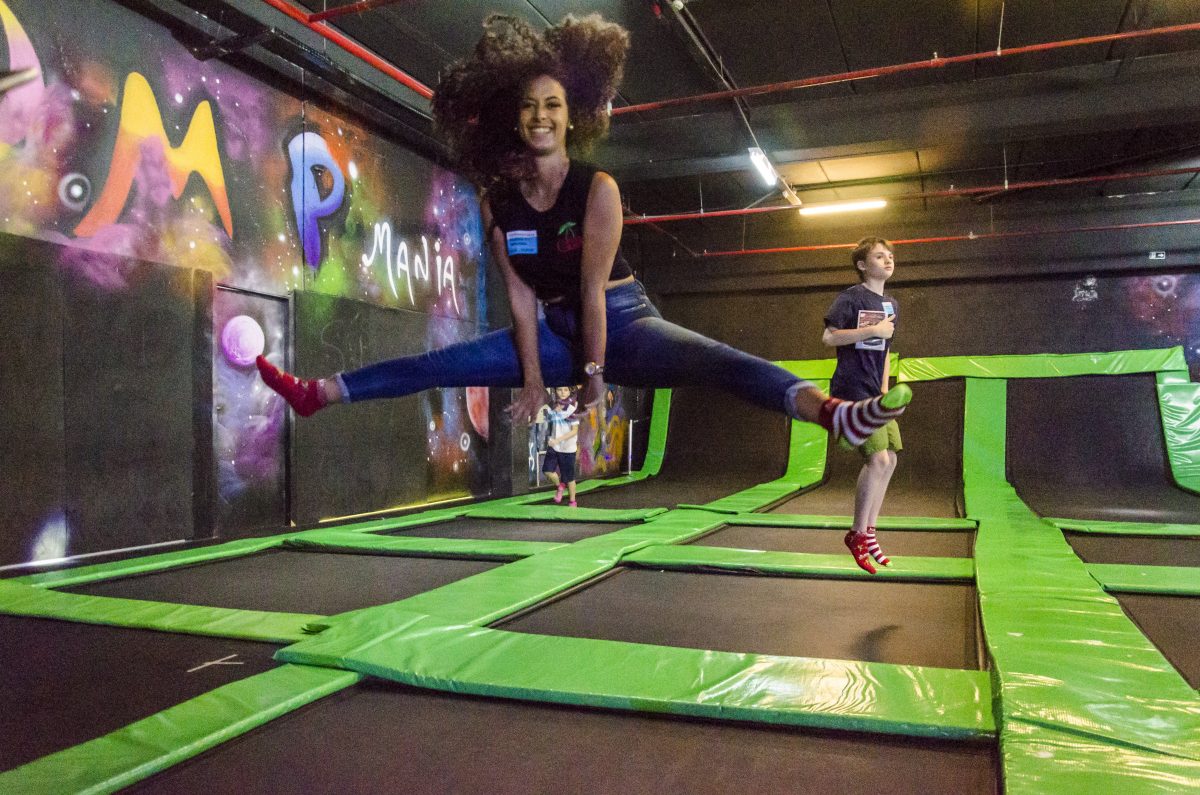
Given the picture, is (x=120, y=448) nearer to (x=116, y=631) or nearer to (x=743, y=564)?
(x=116, y=631)

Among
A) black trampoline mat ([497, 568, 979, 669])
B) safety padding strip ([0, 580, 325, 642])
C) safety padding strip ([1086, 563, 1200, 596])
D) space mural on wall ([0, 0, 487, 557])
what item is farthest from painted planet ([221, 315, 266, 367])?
safety padding strip ([1086, 563, 1200, 596])

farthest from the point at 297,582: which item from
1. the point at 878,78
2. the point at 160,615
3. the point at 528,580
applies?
the point at 878,78

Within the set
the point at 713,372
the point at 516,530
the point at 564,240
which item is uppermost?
the point at 564,240

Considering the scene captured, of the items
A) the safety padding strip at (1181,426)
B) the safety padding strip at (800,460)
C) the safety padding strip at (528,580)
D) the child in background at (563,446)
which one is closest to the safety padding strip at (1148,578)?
the safety padding strip at (528,580)

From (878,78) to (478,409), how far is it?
4.47 m

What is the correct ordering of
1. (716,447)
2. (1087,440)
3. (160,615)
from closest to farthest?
(160,615), (1087,440), (716,447)

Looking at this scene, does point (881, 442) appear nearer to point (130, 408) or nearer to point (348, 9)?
point (348, 9)

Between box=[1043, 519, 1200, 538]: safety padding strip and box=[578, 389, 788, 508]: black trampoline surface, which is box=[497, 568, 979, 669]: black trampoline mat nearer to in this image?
box=[1043, 519, 1200, 538]: safety padding strip

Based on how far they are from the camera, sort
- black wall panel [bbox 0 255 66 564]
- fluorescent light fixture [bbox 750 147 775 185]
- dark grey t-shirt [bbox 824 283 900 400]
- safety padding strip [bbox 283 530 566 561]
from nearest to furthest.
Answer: dark grey t-shirt [bbox 824 283 900 400], black wall panel [bbox 0 255 66 564], safety padding strip [bbox 283 530 566 561], fluorescent light fixture [bbox 750 147 775 185]

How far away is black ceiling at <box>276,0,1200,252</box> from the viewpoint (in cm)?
546

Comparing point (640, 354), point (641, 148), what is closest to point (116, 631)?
point (640, 354)

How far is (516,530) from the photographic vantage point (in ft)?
16.8

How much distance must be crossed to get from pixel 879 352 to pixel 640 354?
1938 mm

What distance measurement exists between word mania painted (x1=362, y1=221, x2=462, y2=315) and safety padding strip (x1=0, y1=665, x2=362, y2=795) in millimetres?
4799
